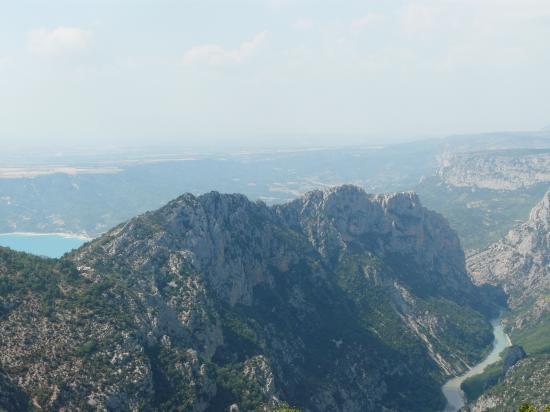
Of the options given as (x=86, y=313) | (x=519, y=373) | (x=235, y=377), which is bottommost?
(x=519, y=373)

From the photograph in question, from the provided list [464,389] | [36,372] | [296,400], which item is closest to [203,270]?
[296,400]

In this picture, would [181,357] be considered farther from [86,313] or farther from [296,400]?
[296,400]

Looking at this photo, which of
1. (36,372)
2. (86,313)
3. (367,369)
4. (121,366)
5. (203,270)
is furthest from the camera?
(367,369)

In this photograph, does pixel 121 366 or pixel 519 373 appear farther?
pixel 519 373

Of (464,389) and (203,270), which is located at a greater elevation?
(203,270)

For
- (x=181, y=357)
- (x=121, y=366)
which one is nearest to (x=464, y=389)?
(x=181, y=357)

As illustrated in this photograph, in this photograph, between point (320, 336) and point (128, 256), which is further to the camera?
point (320, 336)

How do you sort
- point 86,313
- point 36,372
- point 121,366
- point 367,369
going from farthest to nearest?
point 367,369 < point 86,313 < point 121,366 < point 36,372

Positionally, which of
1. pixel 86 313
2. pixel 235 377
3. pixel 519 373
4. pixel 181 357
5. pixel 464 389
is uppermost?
pixel 86 313

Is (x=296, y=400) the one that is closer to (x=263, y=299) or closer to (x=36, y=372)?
(x=263, y=299)
